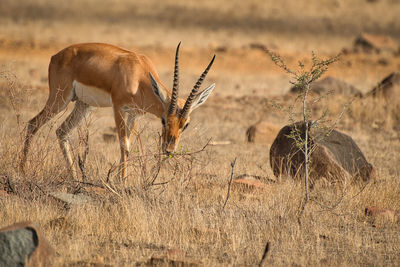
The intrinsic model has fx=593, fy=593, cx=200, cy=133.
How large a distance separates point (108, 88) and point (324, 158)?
2875 mm

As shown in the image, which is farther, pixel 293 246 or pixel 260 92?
pixel 260 92

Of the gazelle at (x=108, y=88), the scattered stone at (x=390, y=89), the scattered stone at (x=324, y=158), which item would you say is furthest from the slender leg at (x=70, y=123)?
the scattered stone at (x=390, y=89)

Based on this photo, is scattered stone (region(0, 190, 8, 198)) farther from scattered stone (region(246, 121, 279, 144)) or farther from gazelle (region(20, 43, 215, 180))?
scattered stone (region(246, 121, 279, 144))

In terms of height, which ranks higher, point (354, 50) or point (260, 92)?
point (354, 50)

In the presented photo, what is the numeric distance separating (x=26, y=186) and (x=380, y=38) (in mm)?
26123

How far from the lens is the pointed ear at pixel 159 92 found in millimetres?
7117

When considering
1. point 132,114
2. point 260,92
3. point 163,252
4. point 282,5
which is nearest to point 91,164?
point 132,114

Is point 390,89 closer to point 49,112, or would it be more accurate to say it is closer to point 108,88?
point 108,88

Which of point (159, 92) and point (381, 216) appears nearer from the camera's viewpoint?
point (381, 216)

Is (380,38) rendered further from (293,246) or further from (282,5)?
(293,246)

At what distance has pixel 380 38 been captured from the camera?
96.7ft

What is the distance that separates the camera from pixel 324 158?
23.5 ft

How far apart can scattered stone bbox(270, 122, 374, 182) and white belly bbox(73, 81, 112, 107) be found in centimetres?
228

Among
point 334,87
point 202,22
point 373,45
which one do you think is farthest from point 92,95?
point 202,22
